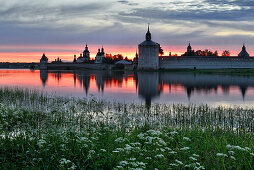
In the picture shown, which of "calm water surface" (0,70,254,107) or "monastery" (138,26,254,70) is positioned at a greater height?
"monastery" (138,26,254,70)

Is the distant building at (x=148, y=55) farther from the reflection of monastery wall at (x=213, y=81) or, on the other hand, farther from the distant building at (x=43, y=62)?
the distant building at (x=43, y=62)

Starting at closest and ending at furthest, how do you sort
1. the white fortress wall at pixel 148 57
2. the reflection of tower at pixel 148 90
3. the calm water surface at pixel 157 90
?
the calm water surface at pixel 157 90 < the reflection of tower at pixel 148 90 < the white fortress wall at pixel 148 57

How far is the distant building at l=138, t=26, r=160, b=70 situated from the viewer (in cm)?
9438

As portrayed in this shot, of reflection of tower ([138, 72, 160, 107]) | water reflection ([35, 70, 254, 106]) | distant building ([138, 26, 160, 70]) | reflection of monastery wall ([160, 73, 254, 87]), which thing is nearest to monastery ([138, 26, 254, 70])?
distant building ([138, 26, 160, 70])

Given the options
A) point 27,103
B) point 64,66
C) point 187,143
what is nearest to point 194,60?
point 64,66

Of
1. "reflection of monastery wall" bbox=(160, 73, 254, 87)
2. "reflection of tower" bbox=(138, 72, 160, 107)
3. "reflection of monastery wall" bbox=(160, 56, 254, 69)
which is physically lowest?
"reflection of tower" bbox=(138, 72, 160, 107)

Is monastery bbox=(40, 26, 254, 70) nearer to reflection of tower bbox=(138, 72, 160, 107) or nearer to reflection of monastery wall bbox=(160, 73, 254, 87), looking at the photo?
reflection of monastery wall bbox=(160, 73, 254, 87)

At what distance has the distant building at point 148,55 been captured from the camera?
94.4 metres

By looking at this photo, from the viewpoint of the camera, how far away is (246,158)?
19.1ft

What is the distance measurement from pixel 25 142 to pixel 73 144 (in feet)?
4.74

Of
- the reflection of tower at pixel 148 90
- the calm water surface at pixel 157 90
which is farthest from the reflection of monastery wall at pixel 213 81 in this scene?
the reflection of tower at pixel 148 90

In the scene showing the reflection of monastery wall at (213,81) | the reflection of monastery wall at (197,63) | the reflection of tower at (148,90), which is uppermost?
the reflection of monastery wall at (197,63)

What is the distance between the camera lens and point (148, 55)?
309 ft

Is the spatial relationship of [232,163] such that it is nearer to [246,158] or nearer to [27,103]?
[246,158]
